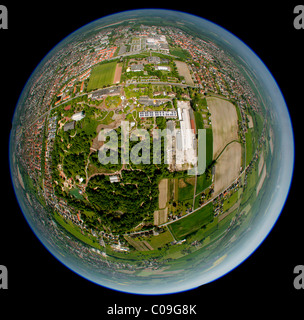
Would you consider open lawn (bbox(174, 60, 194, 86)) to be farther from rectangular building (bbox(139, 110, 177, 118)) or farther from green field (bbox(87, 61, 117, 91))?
green field (bbox(87, 61, 117, 91))

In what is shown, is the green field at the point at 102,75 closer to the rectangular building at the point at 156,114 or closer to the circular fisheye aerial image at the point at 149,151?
the circular fisheye aerial image at the point at 149,151

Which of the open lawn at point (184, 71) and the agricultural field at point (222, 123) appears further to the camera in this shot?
the open lawn at point (184, 71)

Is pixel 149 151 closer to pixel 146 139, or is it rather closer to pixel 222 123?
pixel 146 139

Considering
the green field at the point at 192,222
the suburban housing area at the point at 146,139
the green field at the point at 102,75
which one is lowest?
the green field at the point at 192,222

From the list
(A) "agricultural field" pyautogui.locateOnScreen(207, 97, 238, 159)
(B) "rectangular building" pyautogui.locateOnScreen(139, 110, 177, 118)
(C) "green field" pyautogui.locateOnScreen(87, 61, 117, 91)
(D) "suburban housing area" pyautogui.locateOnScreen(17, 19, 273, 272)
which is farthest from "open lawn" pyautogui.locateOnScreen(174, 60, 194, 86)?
(C) "green field" pyautogui.locateOnScreen(87, 61, 117, 91)

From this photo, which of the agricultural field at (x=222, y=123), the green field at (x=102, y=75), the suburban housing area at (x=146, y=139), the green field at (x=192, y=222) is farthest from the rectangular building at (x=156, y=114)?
the green field at (x=192, y=222)

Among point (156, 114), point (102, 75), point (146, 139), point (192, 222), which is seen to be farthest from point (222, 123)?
point (102, 75)

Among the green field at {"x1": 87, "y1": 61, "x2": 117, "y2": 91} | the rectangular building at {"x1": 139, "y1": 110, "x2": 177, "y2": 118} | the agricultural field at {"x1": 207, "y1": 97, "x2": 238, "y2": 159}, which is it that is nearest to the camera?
the rectangular building at {"x1": 139, "y1": 110, "x2": 177, "y2": 118}
